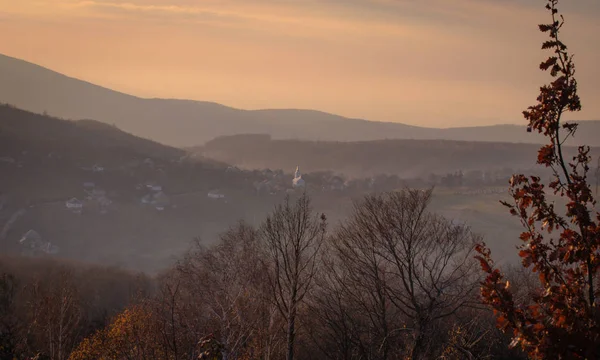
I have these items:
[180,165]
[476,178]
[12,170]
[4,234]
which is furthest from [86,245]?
[476,178]

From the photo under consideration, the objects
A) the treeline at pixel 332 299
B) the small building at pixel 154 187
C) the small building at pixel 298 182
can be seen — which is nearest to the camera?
the treeline at pixel 332 299

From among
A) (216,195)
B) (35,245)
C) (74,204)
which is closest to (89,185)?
(74,204)

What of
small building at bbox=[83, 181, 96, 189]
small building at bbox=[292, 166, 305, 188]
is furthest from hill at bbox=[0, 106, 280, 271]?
small building at bbox=[292, 166, 305, 188]

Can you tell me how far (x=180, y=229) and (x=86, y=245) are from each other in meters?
19.6

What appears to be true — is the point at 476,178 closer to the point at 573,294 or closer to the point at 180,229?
the point at 180,229

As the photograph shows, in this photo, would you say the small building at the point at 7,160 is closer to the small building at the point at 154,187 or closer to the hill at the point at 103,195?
the hill at the point at 103,195

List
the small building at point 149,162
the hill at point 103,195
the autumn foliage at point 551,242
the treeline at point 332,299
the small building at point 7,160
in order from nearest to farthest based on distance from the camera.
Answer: the autumn foliage at point 551,242
the treeline at point 332,299
the hill at point 103,195
the small building at point 7,160
the small building at point 149,162

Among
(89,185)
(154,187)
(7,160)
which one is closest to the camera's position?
(7,160)

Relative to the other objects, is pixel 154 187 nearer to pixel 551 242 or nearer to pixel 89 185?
pixel 89 185

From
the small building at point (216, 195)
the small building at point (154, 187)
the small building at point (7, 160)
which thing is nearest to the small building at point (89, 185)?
the small building at point (154, 187)

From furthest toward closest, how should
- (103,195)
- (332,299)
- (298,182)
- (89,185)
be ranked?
1. (298,182)
2. (89,185)
3. (103,195)
4. (332,299)

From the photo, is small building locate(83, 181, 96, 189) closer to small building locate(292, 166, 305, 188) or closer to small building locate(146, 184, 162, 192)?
small building locate(146, 184, 162, 192)

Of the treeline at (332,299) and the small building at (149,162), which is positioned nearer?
the treeline at (332,299)

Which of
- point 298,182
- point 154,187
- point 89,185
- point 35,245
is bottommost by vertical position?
point 35,245
